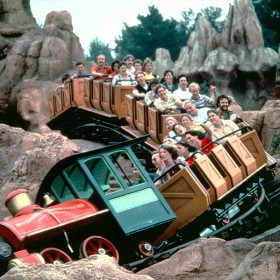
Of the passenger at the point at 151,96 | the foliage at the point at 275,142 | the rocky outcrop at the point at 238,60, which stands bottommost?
the foliage at the point at 275,142

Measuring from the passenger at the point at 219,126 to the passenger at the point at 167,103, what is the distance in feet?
7.65

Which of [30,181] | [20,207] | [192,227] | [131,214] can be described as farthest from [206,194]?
[30,181]

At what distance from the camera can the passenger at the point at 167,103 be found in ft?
54.4

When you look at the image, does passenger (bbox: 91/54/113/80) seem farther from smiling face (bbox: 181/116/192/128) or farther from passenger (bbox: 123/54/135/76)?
smiling face (bbox: 181/116/192/128)

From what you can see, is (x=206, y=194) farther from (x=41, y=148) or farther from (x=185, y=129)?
(x=41, y=148)

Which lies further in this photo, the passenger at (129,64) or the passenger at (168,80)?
the passenger at (129,64)

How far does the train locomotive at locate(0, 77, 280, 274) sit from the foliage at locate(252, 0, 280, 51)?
1220 inches

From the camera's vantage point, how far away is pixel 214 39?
37.6 meters

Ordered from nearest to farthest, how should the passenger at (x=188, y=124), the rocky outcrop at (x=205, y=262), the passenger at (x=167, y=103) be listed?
the rocky outcrop at (x=205, y=262)
the passenger at (x=188, y=124)
the passenger at (x=167, y=103)

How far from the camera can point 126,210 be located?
1112cm

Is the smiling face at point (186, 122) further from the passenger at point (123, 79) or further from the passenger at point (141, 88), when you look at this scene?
the passenger at point (123, 79)

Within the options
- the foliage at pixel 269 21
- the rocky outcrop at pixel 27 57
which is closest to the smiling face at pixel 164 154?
the rocky outcrop at pixel 27 57

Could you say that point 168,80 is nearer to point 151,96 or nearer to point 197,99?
point 151,96

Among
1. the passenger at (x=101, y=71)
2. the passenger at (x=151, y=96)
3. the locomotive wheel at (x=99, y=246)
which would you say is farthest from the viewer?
Result: the passenger at (x=101, y=71)
